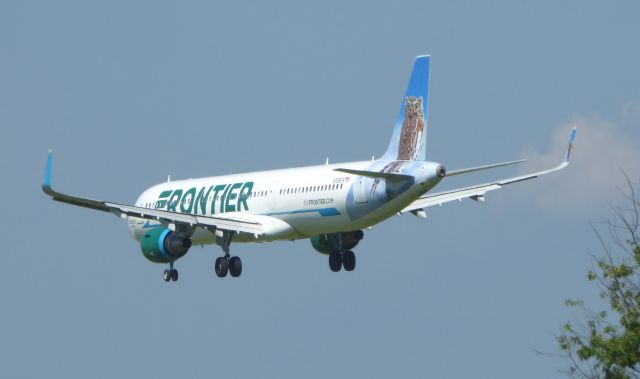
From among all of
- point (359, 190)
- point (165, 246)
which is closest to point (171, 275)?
point (165, 246)

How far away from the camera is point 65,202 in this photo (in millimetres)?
68000

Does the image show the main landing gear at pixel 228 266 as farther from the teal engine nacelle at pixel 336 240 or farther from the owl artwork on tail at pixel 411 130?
the owl artwork on tail at pixel 411 130

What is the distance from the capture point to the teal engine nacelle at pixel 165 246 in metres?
77.4

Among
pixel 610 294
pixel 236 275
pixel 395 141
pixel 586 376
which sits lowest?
pixel 586 376

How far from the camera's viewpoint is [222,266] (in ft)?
247

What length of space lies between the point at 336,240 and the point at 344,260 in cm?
119

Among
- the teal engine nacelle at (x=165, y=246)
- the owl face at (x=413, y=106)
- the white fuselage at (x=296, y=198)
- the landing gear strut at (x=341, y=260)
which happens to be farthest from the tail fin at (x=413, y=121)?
the teal engine nacelle at (x=165, y=246)

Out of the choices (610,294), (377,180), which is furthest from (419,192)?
(610,294)

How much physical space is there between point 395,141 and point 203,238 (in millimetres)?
13023

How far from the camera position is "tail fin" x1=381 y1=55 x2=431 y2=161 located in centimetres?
7138

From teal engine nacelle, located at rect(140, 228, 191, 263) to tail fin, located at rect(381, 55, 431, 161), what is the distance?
37.2ft

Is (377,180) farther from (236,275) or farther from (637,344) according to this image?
(637,344)

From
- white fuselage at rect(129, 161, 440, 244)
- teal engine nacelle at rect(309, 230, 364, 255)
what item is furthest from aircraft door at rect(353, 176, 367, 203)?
teal engine nacelle at rect(309, 230, 364, 255)

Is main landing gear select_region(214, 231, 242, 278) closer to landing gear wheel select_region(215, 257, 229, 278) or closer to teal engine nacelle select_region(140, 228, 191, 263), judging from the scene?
landing gear wheel select_region(215, 257, 229, 278)
